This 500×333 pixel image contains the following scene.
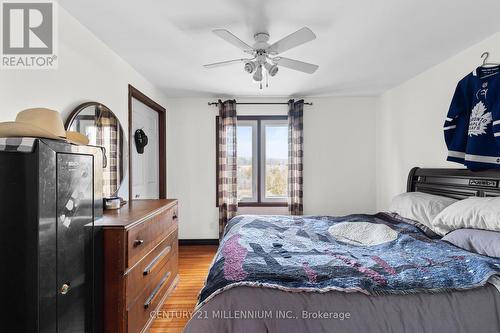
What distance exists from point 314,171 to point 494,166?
7.59 ft

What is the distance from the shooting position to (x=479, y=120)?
230 centimetres

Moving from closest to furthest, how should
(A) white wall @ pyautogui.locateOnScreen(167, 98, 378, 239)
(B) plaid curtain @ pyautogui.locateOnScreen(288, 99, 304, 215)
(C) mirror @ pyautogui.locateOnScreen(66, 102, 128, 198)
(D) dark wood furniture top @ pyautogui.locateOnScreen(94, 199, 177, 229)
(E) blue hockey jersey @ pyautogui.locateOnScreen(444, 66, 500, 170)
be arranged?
→ (D) dark wood furniture top @ pyautogui.locateOnScreen(94, 199, 177, 229) < (C) mirror @ pyautogui.locateOnScreen(66, 102, 128, 198) < (E) blue hockey jersey @ pyautogui.locateOnScreen(444, 66, 500, 170) < (B) plaid curtain @ pyautogui.locateOnScreen(288, 99, 304, 215) < (A) white wall @ pyautogui.locateOnScreen(167, 98, 378, 239)

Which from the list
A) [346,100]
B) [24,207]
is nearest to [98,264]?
[24,207]

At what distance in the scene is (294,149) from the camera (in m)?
4.18

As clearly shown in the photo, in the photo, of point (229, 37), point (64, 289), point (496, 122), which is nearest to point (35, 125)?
point (64, 289)

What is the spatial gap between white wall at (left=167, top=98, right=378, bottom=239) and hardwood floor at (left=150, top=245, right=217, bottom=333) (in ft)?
3.02

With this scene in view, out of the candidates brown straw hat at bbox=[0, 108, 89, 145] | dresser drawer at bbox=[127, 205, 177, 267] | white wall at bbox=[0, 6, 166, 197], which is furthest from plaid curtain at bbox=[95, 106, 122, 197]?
brown straw hat at bbox=[0, 108, 89, 145]

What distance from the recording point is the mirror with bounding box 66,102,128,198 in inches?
82.2

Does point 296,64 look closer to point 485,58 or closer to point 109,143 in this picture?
point 485,58

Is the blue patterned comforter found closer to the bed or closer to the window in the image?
the bed

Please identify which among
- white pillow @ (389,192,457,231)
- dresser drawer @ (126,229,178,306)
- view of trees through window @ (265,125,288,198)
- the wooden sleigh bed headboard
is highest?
view of trees through window @ (265,125,288,198)

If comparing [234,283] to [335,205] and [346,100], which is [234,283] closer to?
[335,205]

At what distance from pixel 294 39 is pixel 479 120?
5.86ft

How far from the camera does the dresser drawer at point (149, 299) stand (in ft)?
6.06
